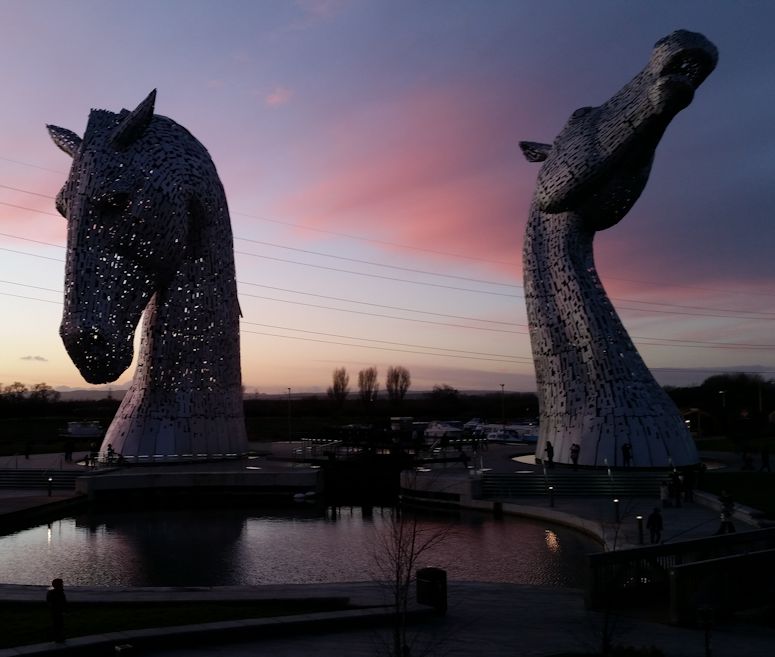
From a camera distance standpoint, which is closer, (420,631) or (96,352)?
(420,631)

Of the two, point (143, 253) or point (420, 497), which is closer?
point (420, 497)

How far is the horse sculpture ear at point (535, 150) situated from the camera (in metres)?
27.2

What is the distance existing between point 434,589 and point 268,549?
277 inches

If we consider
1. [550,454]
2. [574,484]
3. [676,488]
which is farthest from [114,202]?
[676,488]

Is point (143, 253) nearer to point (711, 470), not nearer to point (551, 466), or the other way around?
point (551, 466)

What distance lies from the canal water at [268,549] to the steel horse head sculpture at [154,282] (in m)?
5.66

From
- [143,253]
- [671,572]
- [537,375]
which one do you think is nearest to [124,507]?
[143,253]

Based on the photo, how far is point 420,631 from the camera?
383 inches

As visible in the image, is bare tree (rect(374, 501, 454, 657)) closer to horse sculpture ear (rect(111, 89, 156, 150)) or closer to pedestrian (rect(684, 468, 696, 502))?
pedestrian (rect(684, 468, 696, 502))

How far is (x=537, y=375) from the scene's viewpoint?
1061 inches

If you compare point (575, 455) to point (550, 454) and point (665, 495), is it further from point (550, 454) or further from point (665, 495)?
point (665, 495)

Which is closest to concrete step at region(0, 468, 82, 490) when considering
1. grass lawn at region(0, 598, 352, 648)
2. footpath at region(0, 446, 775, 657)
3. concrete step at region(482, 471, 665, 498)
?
concrete step at region(482, 471, 665, 498)

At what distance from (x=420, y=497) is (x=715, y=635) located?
13.9 metres

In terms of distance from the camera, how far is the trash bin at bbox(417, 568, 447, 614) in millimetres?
10422
